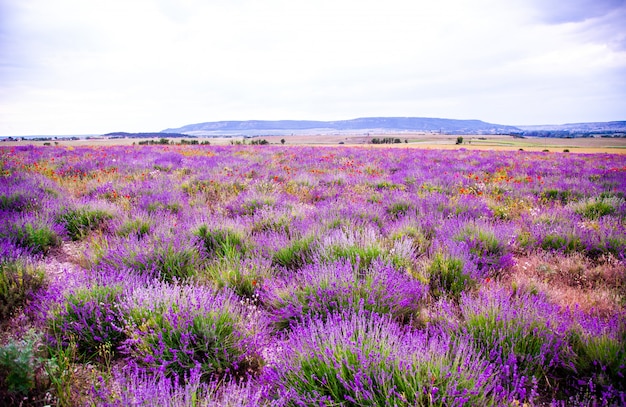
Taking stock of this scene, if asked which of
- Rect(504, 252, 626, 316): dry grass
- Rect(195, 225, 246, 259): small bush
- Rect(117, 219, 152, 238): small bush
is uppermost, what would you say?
Rect(117, 219, 152, 238): small bush

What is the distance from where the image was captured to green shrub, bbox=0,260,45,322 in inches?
106

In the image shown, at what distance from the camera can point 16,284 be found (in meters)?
2.83

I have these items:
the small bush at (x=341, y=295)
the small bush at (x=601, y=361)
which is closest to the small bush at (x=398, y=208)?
the small bush at (x=341, y=295)

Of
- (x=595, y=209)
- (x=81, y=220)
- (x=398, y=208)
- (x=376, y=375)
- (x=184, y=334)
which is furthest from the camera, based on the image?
(x=398, y=208)

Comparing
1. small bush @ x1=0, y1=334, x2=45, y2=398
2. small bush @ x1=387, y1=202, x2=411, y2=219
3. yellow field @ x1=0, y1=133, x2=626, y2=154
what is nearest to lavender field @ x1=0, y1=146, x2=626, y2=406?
small bush @ x1=0, y1=334, x2=45, y2=398

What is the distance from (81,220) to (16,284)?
231 cm

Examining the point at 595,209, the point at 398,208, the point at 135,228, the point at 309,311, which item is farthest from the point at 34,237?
the point at 595,209

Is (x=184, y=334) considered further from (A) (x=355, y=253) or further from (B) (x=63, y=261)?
(B) (x=63, y=261)

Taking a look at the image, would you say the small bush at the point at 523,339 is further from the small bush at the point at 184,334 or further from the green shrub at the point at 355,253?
the small bush at the point at 184,334

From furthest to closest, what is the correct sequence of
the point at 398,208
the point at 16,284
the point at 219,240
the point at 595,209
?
the point at 398,208 < the point at 595,209 < the point at 219,240 < the point at 16,284

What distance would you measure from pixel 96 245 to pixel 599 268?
5855mm

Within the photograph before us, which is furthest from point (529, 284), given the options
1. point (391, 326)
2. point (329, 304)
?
point (329, 304)

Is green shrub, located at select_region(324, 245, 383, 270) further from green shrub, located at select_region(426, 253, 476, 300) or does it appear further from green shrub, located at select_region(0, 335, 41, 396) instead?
green shrub, located at select_region(0, 335, 41, 396)

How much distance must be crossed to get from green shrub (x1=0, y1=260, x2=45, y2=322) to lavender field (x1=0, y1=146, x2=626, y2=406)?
0.02 metres
